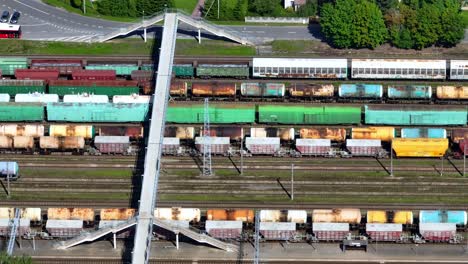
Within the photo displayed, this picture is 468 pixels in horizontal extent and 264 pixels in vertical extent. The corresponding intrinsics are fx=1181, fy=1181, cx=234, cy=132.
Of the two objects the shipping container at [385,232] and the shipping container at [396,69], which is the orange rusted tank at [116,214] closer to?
the shipping container at [385,232]

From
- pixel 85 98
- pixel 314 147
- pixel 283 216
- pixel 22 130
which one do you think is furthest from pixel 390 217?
pixel 22 130

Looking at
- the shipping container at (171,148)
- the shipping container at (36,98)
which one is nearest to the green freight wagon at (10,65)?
the shipping container at (36,98)

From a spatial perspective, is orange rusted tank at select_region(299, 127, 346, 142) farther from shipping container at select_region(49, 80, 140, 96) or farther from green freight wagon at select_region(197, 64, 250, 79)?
shipping container at select_region(49, 80, 140, 96)

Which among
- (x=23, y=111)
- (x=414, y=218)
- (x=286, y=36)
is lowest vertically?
(x=414, y=218)

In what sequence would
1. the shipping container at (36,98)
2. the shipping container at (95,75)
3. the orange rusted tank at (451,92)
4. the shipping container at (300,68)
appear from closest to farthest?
1. the shipping container at (36,98)
2. the orange rusted tank at (451,92)
3. the shipping container at (95,75)
4. the shipping container at (300,68)

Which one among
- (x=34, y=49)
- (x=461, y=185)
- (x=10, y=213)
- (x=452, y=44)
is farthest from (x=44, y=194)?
(x=452, y=44)

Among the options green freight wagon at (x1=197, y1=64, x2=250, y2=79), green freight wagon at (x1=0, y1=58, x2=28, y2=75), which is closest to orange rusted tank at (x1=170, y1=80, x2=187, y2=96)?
green freight wagon at (x1=197, y1=64, x2=250, y2=79)

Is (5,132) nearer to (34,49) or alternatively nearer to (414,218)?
(34,49)
